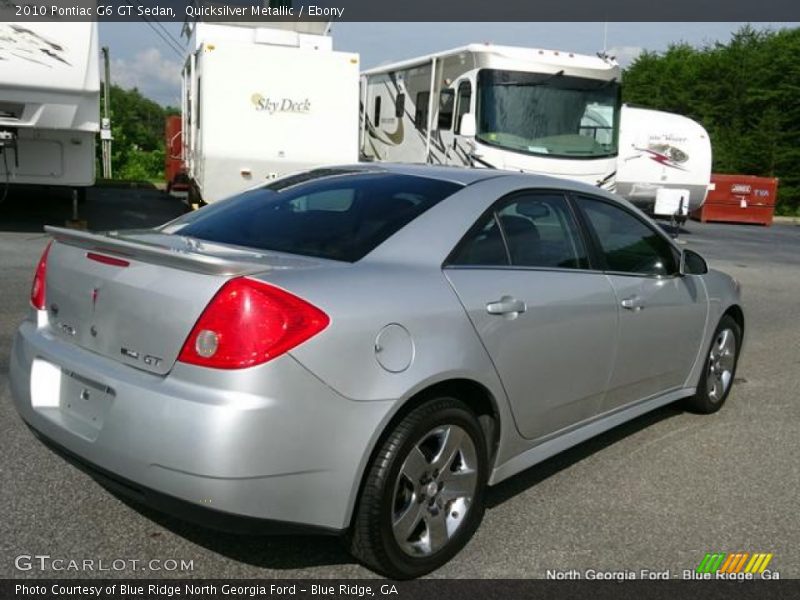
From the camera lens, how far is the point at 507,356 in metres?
3.21

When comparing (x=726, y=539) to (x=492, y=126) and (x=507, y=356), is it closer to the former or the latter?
(x=507, y=356)

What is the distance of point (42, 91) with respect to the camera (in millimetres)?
10000

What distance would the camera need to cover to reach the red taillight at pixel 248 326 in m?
2.51

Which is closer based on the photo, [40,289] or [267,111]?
[40,289]

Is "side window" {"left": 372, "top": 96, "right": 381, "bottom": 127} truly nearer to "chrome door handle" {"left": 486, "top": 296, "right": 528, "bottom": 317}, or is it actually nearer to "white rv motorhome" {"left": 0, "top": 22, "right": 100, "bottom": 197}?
"white rv motorhome" {"left": 0, "top": 22, "right": 100, "bottom": 197}

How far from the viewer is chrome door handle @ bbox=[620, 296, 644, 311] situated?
3935 mm

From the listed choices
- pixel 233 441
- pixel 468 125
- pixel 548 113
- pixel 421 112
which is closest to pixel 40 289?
pixel 233 441

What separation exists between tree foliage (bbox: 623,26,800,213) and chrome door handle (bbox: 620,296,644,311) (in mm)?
36625

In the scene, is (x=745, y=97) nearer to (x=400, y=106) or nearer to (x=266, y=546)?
(x=400, y=106)

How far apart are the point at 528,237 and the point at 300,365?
58.5 inches

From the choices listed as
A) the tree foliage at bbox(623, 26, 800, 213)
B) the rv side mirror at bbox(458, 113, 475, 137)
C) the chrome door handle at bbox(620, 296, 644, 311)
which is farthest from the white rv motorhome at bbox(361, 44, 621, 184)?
the tree foliage at bbox(623, 26, 800, 213)

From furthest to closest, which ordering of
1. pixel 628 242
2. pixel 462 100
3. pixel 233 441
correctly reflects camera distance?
pixel 462 100 → pixel 628 242 → pixel 233 441

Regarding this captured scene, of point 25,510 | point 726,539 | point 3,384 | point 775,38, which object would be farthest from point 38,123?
point 775,38

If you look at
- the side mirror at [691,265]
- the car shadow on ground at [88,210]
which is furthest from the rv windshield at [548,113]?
the side mirror at [691,265]
